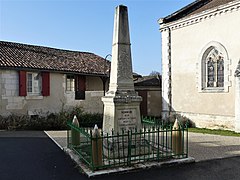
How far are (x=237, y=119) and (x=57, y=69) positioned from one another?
10523mm

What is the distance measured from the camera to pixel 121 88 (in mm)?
6238

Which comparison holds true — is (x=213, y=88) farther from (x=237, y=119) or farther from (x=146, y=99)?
(x=146, y=99)

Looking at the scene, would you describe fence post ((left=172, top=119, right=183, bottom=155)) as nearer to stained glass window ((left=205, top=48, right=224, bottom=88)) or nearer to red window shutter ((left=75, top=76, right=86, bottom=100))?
stained glass window ((left=205, top=48, right=224, bottom=88))

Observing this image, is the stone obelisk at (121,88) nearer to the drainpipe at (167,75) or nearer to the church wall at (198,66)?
the church wall at (198,66)

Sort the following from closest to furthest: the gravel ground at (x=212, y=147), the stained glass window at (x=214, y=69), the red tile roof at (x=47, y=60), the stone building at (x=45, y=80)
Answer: the gravel ground at (x=212, y=147)
the stained glass window at (x=214, y=69)
the stone building at (x=45, y=80)
the red tile roof at (x=47, y=60)

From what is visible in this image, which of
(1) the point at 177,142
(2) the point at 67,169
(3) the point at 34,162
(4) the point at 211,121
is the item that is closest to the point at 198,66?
(4) the point at 211,121

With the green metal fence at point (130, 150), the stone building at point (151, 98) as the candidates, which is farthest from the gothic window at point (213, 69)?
the green metal fence at point (130, 150)

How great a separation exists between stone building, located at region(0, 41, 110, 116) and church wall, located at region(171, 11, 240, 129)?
17.9ft

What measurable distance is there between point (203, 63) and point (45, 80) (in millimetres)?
9395

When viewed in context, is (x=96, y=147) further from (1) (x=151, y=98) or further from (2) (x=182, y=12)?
(1) (x=151, y=98)

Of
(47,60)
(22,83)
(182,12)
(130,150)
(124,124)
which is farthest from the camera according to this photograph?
(47,60)

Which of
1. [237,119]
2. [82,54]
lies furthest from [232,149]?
[82,54]

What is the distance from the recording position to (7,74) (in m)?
12.8

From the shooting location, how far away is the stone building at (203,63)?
456 inches
